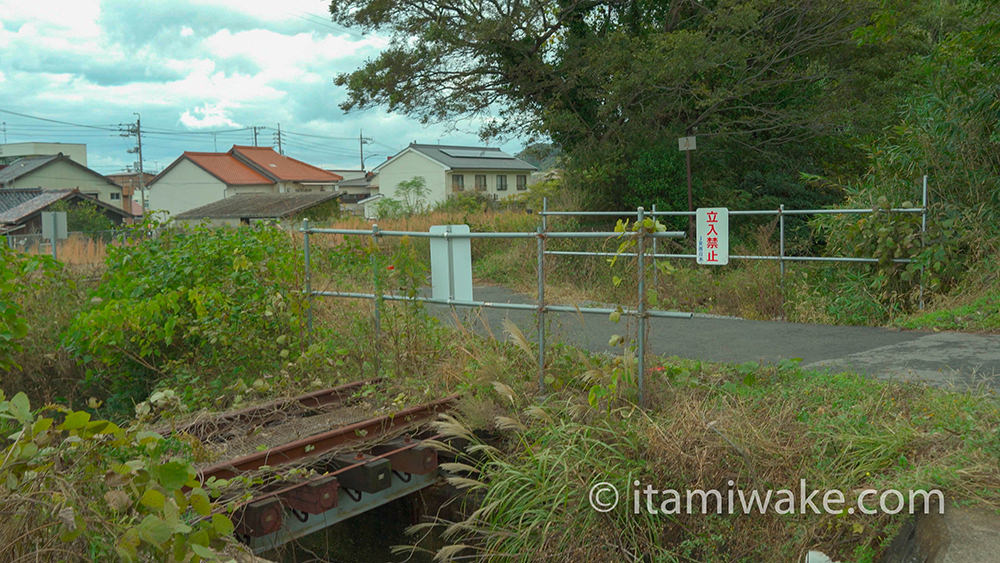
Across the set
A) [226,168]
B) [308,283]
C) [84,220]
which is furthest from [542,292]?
[226,168]

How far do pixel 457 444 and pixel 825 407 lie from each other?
284 cm

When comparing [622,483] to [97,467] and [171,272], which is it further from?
[171,272]

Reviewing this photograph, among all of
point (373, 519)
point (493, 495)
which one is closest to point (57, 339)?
point (373, 519)

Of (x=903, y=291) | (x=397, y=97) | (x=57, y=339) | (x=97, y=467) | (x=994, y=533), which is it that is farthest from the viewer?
(x=397, y=97)

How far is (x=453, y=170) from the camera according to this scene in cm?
5922

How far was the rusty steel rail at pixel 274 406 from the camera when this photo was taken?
690 cm

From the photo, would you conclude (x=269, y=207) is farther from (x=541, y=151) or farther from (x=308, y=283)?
(x=308, y=283)

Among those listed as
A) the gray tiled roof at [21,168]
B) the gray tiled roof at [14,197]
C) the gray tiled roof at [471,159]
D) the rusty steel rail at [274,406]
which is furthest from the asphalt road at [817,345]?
the gray tiled roof at [21,168]

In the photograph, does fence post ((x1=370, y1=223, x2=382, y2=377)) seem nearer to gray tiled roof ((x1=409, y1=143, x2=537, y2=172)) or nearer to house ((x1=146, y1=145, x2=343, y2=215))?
gray tiled roof ((x1=409, y1=143, x2=537, y2=172))

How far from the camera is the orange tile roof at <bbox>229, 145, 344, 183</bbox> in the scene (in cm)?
7260

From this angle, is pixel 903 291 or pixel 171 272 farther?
pixel 903 291

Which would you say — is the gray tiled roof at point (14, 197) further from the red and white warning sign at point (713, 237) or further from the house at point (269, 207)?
the red and white warning sign at point (713, 237)

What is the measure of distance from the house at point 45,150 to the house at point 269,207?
99.8 feet

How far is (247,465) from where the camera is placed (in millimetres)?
5875
